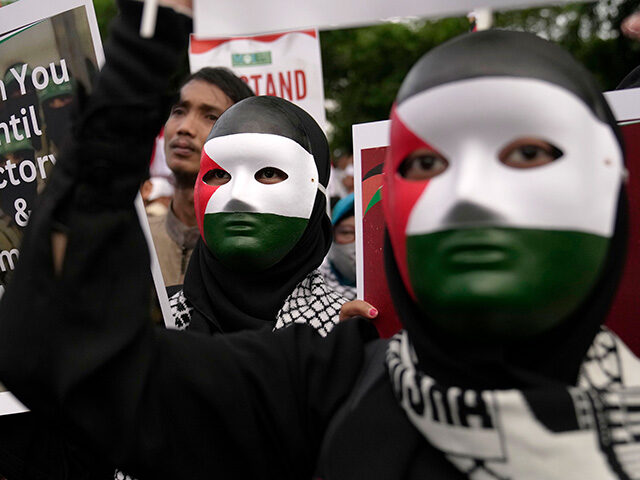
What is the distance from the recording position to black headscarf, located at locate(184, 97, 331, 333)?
259cm

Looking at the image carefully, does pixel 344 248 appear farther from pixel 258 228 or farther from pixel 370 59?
pixel 370 59

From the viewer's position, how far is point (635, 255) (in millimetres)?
1981

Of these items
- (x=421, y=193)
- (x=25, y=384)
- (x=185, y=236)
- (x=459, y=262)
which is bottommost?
(x=185, y=236)

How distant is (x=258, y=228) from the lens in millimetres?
2486

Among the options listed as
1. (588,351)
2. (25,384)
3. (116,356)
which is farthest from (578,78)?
(25,384)

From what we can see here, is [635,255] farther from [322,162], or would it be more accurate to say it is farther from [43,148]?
[43,148]

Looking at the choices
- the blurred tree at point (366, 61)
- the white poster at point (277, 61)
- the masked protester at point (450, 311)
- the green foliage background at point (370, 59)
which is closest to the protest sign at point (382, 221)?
the masked protester at point (450, 311)

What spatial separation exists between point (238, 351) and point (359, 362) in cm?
26

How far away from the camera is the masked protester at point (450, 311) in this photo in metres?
1.31

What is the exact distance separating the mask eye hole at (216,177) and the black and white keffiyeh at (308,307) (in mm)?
432

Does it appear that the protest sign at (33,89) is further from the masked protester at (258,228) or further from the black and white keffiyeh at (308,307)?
the black and white keffiyeh at (308,307)

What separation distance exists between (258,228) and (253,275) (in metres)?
0.21

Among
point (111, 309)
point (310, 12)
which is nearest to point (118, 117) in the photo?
point (111, 309)

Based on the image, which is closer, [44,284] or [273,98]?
[44,284]
